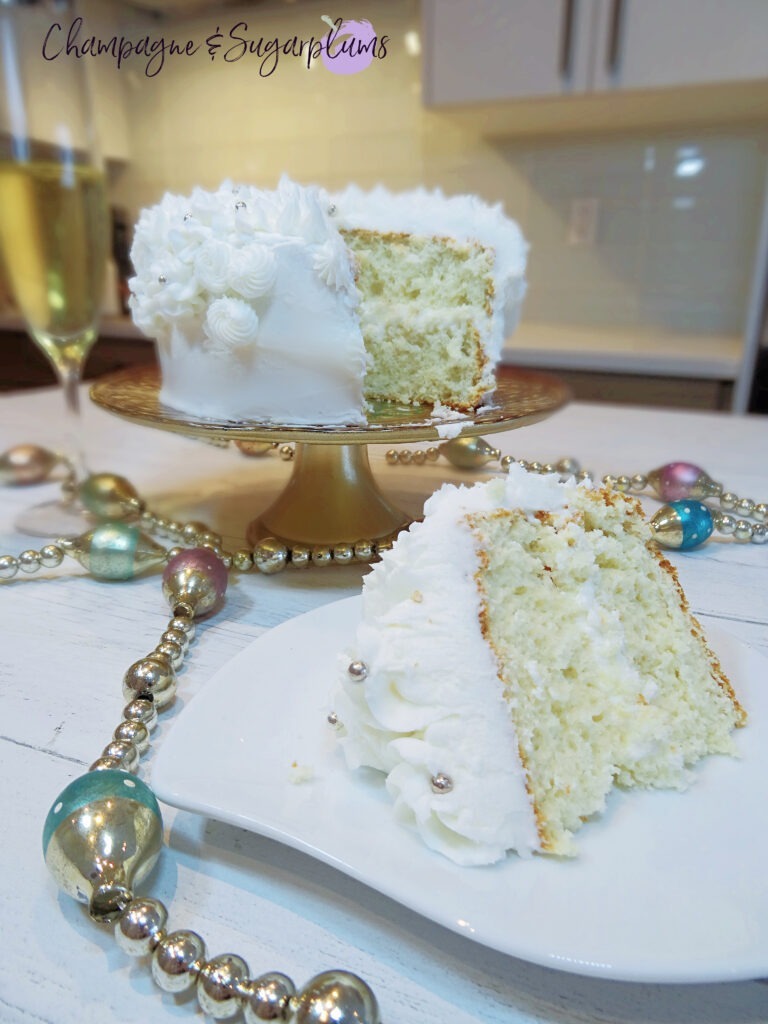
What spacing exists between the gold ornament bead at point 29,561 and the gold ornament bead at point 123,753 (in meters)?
0.35

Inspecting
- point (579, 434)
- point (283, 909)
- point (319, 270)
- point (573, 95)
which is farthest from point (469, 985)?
→ point (573, 95)

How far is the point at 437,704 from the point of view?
39 cm

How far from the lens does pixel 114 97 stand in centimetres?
102

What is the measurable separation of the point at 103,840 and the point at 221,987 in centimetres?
10

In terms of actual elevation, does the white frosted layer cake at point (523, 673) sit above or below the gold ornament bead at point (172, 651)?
above

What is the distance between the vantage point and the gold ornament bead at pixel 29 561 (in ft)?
2.45

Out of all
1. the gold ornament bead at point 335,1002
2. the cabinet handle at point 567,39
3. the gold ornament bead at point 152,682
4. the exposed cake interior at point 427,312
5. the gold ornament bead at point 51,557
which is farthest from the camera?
the cabinet handle at point 567,39

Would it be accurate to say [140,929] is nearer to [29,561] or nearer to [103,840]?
A: [103,840]

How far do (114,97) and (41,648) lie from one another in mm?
809

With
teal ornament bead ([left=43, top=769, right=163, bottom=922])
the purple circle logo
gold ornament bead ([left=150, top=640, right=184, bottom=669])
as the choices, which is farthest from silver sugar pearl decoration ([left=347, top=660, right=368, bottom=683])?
the purple circle logo

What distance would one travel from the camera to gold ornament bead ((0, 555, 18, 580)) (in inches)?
29.4

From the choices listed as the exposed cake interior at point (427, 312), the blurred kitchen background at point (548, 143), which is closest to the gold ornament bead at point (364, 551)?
the exposed cake interior at point (427, 312)

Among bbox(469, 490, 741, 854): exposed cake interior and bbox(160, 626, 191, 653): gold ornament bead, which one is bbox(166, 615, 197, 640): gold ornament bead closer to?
bbox(160, 626, 191, 653): gold ornament bead

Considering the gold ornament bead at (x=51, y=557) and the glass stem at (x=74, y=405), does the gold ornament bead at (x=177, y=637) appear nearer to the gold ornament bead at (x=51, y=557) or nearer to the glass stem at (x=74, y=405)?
the gold ornament bead at (x=51, y=557)
